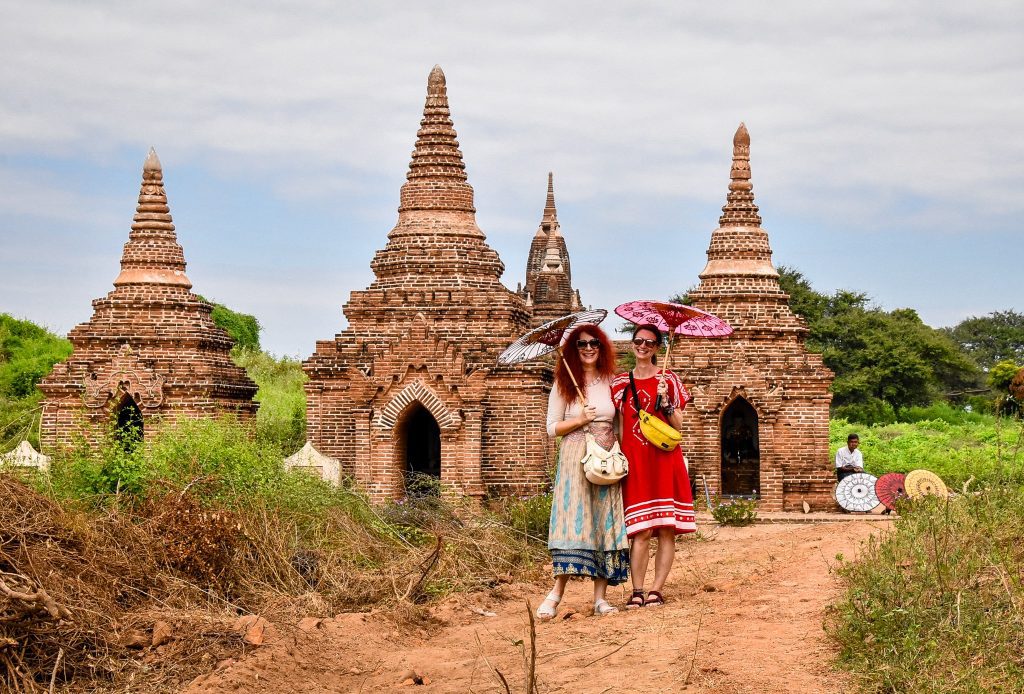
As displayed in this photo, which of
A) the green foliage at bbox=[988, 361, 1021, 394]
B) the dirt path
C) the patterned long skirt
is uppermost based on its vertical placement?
the green foliage at bbox=[988, 361, 1021, 394]

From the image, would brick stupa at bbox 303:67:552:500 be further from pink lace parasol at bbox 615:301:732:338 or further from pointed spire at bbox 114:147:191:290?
pink lace parasol at bbox 615:301:732:338

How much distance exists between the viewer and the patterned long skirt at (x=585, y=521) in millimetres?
9836

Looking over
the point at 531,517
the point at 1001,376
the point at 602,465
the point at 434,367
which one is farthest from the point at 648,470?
the point at 1001,376

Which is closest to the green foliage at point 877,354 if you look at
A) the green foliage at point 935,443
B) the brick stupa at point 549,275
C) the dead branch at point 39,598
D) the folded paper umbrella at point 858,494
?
the green foliage at point 935,443

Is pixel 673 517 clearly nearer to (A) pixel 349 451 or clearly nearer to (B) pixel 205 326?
(A) pixel 349 451

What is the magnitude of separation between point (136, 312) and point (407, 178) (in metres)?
4.32

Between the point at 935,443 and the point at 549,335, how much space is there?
2073 cm

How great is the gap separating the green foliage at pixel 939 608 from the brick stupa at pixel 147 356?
13.6m

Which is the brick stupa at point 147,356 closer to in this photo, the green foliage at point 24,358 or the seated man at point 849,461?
the green foliage at point 24,358

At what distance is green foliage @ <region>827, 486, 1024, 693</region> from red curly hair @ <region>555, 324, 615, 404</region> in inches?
77.3

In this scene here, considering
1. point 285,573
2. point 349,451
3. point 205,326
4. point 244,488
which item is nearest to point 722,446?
point 349,451

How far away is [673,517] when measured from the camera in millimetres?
9898

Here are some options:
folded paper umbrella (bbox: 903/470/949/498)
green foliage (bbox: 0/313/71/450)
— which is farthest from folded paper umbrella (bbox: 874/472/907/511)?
green foliage (bbox: 0/313/71/450)

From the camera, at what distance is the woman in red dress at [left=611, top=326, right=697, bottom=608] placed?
32.5 ft
